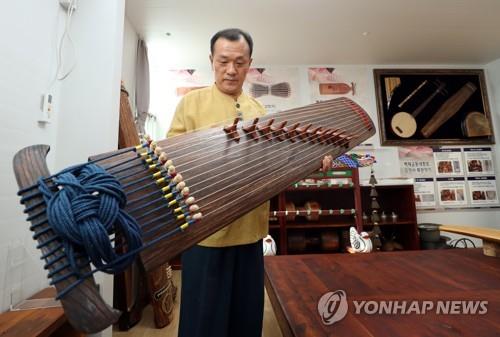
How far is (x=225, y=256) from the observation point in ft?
2.54

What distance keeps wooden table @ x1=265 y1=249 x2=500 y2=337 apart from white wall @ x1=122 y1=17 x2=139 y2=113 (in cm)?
238

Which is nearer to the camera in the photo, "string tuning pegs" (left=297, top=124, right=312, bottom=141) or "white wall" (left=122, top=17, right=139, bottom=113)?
"string tuning pegs" (left=297, top=124, right=312, bottom=141)

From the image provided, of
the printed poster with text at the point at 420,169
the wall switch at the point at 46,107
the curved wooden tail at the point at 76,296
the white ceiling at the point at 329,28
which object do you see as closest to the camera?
the curved wooden tail at the point at 76,296

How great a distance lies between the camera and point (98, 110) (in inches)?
54.6

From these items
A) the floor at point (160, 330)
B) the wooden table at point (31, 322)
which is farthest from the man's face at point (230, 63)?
the floor at point (160, 330)

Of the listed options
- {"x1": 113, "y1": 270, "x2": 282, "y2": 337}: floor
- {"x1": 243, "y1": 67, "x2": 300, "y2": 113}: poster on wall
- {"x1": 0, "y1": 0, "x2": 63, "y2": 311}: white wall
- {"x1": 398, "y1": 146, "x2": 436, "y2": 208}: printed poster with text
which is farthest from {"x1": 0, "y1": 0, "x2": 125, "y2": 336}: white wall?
{"x1": 398, "y1": 146, "x2": 436, "y2": 208}: printed poster with text

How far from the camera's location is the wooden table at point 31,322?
882 mm

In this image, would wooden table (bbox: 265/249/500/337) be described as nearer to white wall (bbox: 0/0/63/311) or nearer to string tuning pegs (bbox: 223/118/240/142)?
string tuning pegs (bbox: 223/118/240/142)

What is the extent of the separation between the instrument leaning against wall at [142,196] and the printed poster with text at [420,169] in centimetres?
335

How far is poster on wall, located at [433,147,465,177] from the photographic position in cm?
358

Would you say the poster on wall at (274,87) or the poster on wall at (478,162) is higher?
the poster on wall at (274,87)

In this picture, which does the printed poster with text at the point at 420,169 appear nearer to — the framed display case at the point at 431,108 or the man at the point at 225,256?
the framed display case at the point at 431,108

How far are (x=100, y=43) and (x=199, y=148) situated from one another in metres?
1.28

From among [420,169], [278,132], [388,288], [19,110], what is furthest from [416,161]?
[19,110]
